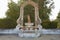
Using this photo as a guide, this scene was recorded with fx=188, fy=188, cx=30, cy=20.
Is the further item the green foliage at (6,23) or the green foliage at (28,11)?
the green foliage at (28,11)

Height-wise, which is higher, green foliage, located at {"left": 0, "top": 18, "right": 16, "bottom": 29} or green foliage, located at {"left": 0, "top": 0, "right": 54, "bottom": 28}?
green foliage, located at {"left": 0, "top": 0, "right": 54, "bottom": 28}

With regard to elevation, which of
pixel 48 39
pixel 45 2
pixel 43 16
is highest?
pixel 45 2

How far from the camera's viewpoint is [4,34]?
11.0 m

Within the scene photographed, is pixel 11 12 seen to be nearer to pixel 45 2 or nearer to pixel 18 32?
pixel 45 2

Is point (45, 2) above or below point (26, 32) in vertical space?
above

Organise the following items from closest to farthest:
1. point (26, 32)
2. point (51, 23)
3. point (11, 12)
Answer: point (26, 32), point (51, 23), point (11, 12)

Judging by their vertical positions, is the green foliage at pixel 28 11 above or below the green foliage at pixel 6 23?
above

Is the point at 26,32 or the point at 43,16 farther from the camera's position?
the point at 43,16

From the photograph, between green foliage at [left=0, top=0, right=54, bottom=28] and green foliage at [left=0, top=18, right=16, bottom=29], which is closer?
green foliage at [left=0, top=18, right=16, bottom=29]

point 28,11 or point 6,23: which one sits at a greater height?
point 28,11

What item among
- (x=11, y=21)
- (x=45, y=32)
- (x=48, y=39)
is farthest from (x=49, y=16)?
(x=48, y=39)

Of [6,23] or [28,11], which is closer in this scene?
[6,23]

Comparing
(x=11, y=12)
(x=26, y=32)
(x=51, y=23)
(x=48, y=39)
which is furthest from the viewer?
(x=11, y=12)

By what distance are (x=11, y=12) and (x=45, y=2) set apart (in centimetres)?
344
